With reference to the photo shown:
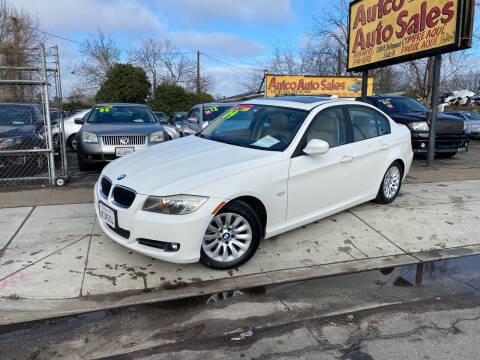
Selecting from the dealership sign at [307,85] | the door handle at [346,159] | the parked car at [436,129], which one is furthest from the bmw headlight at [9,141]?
the dealership sign at [307,85]

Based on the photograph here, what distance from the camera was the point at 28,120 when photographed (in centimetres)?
730

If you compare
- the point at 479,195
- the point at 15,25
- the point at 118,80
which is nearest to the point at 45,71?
the point at 479,195

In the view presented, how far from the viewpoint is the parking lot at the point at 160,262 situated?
342 cm

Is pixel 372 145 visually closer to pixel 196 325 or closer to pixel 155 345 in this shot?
pixel 196 325

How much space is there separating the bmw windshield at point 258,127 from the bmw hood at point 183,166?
7.4 inches

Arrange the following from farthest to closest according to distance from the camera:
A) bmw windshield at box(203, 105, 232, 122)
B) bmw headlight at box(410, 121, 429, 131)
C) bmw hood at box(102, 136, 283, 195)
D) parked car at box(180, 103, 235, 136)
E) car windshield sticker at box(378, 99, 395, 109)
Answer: car windshield sticker at box(378, 99, 395, 109) → bmw windshield at box(203, 105, 232, 122) → parked car at box(180, 103, 235, 136) → bmw headlight at box(410, 121, 429, 131) → bmw hood at box(102, 136, 283, 195)

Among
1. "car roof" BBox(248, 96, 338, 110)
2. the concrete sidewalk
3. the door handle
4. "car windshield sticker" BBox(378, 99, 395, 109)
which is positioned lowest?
the concrete sidewalk

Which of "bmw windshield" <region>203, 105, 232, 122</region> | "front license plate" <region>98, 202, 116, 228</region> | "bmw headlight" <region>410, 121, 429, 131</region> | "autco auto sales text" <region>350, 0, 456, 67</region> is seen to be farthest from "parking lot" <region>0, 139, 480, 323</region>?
"bmw windshield" <region>203, 105, 232, 122</region>

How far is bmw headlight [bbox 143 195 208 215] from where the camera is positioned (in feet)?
11.1

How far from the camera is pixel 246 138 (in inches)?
179

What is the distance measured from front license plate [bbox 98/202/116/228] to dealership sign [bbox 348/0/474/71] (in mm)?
7336

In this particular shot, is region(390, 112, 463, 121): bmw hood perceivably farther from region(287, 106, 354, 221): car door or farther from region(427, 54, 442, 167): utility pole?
region(287, 106, 354, 221): car door

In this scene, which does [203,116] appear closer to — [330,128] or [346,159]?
[330,128]

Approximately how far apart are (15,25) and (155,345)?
82.4ft
